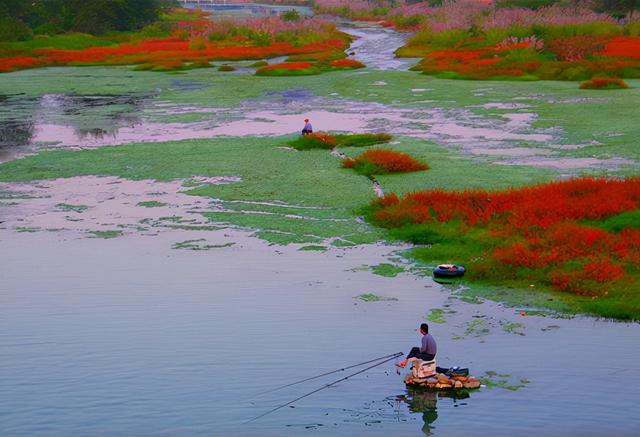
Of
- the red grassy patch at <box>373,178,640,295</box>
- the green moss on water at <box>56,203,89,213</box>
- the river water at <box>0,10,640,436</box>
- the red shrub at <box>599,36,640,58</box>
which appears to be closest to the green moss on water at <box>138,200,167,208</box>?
the green moss on water at <box>56,203,89,213</box>

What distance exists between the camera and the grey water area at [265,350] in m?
21.2

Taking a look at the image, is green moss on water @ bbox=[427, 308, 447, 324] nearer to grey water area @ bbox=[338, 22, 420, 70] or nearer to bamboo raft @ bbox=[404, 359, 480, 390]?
bamboo raft @ bbox=[404, 359, 480, 390]

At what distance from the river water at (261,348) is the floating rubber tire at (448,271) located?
555 millimetres

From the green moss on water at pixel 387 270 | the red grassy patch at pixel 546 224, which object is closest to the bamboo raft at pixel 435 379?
the red grassy patch at pixel 546 224

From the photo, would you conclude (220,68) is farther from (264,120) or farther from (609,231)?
(609,231)

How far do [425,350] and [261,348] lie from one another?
475 cm

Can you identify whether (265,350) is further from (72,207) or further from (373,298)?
(72,207)

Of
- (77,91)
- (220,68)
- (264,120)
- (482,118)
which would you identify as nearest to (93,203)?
(264,120)

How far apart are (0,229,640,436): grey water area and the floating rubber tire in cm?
56

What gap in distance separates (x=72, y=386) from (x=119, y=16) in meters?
130

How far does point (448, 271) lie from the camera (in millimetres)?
30906

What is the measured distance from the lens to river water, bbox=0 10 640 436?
2117 centimetres

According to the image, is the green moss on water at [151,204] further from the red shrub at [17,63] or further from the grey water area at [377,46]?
the red shrub at [17,63]

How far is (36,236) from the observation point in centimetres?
3781
